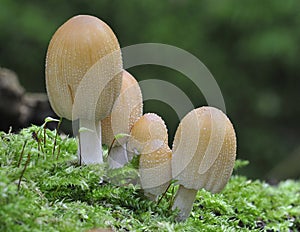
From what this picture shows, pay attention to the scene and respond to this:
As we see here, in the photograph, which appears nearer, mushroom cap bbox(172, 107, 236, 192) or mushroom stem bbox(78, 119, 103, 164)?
mushroom cap bbox(172, 107, 236, 192)

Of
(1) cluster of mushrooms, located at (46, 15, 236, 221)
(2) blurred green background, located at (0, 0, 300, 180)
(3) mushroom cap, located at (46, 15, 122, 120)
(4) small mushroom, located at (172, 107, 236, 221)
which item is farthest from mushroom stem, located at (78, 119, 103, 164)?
(2) blurred green background, located at (0, 0, 300, 180)

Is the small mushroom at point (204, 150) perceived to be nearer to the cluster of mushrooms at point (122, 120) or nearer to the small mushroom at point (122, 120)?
the cluster of mushrooms at point (122, 120)

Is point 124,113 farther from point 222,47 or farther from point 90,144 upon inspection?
point 222,47

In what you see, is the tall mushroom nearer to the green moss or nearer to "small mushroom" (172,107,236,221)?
the green moss

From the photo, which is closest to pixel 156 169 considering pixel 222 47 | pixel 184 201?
pixel 184 201

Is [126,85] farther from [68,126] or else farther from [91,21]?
[68,126]

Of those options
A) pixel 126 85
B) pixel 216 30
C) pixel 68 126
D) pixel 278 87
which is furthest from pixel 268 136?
pixel 126 85
